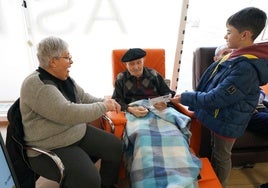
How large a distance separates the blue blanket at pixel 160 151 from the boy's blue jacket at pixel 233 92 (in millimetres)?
223

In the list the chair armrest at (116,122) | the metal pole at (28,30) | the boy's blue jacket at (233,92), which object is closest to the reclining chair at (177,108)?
the chair armrest at (116,122)

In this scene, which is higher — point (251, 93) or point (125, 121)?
point (251, 93)

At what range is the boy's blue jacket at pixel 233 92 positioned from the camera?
123 centimetres

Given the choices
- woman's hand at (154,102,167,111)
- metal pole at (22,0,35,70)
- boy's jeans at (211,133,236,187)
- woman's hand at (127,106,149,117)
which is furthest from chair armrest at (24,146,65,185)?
metal pole at (22,0,35,70)

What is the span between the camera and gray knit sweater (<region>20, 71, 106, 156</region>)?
119cm

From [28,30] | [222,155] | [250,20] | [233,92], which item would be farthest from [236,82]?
[28,30]

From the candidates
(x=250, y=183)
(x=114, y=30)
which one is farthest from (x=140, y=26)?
(x=250, y=183)

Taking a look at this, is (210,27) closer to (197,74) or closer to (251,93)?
(197,74)

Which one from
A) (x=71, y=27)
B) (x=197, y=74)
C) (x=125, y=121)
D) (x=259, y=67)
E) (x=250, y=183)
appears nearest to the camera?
(x=259, y=67)

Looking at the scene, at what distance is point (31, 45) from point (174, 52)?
1.59 m

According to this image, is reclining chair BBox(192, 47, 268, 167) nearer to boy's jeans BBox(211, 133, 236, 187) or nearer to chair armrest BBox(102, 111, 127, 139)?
boy's jeans BBox(211, 133, 236, 187)

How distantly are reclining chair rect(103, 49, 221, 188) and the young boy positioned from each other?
0.69 ft

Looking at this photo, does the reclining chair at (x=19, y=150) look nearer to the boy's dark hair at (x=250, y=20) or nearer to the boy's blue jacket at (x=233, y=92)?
the boy's blue jacket at (x=233, y=92)

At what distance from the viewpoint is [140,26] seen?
2404mm
